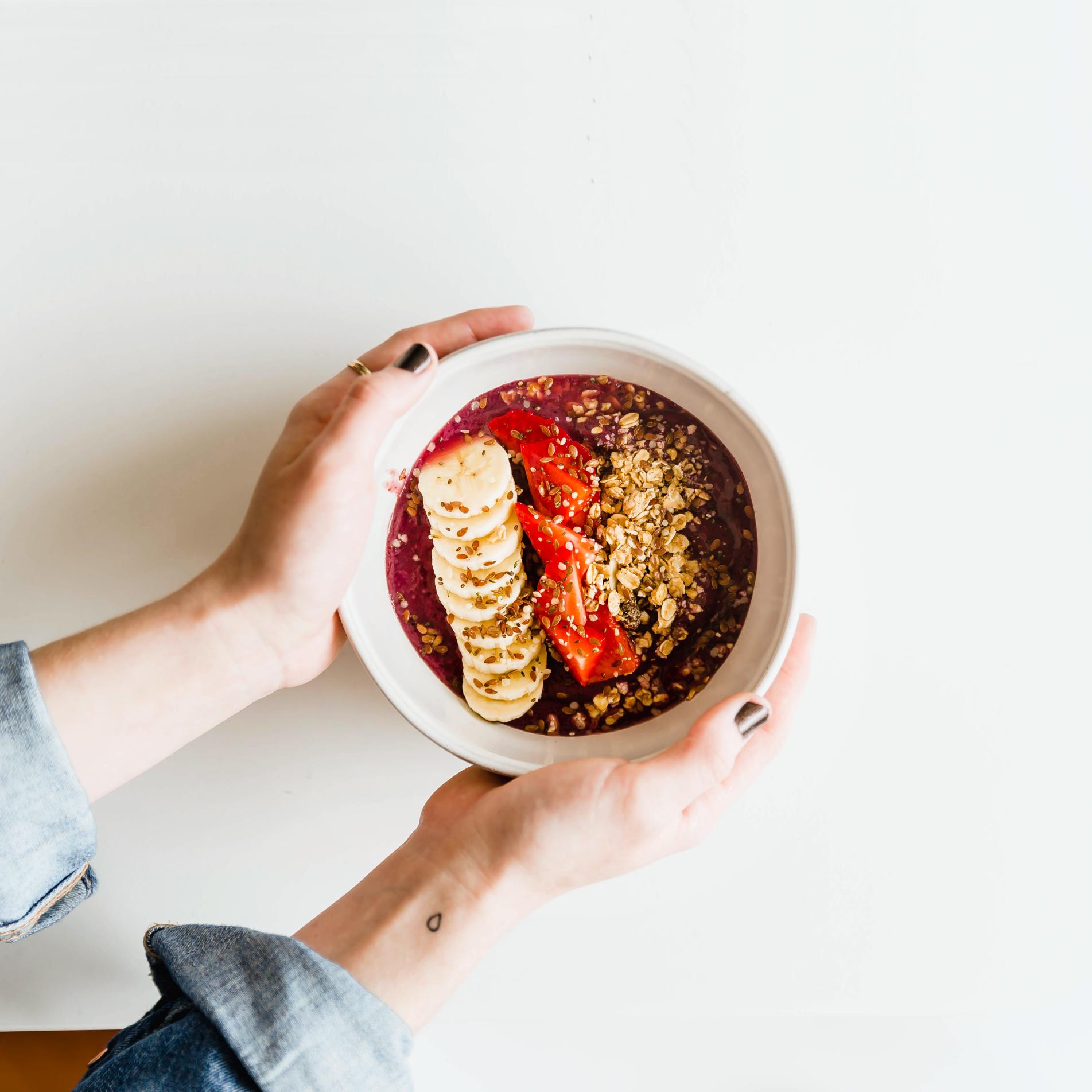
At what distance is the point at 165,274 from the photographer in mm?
1169

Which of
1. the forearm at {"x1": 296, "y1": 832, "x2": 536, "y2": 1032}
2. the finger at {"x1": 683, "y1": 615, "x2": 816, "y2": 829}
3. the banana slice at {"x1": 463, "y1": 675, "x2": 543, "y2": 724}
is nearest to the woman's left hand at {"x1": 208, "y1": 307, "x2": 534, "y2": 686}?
the banana slice at {"x1": 463, "y1": 675, "x2": 543, "y2": 724}

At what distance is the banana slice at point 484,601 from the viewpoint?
3.44 ft

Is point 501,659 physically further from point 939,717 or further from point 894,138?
point 894,138

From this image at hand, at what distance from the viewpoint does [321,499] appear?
0.89 metres

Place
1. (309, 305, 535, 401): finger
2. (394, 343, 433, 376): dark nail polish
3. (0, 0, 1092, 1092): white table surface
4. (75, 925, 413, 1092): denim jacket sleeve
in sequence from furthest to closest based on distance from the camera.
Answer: (0, 0, 1092, 1092): white table surface
(309, 305, 535, 401): finger
(394, 343, 433, 376): dark nail polish
(75, 925, 413, 1092): denim jacket sleeve

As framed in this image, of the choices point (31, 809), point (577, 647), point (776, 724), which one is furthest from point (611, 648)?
point (31, 809)

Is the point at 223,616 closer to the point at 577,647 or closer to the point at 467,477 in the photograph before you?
the point at 467,477

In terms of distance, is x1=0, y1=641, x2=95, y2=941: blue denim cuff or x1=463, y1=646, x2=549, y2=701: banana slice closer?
x1=0, y1=641, x2=95, y2=941: blue denim cuff

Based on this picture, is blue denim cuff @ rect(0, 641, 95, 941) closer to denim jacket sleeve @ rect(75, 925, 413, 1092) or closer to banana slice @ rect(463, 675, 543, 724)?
denim jacket sleeve @ rect(75, 925, 413, 1092)

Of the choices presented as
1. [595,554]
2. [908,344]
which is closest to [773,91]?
[908,344]

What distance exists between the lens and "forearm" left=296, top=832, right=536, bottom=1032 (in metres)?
0.90

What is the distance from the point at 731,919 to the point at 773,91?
127 cm

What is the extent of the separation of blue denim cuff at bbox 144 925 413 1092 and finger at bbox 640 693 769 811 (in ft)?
1.26

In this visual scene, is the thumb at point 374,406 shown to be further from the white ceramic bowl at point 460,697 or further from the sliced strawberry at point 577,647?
the sliced strawberry at point 577,647
